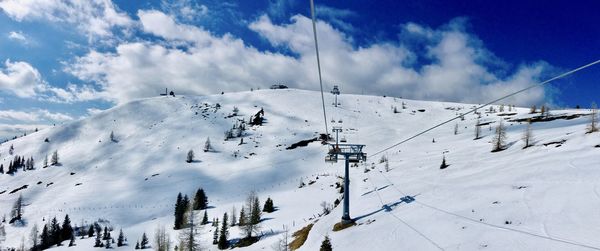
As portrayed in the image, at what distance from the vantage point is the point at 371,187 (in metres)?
56.9

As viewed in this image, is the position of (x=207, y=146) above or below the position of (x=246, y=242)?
above

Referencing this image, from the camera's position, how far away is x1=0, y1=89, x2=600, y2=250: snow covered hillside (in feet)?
72.3

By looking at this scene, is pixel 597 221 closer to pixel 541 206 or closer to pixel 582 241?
pixel 582 241

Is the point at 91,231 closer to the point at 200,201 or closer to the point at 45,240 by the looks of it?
the point at 45,240

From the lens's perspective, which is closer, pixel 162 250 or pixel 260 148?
pixel 162 250

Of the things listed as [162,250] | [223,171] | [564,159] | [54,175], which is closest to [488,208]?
[564,159]

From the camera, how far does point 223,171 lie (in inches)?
5684

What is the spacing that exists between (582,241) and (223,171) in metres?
136

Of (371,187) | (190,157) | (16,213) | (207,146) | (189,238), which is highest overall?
(207,146)

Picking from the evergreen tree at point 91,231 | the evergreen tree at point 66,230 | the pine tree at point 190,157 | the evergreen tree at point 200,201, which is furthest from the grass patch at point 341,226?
the pine tree at point 190,157

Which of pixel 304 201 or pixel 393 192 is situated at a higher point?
pixel 393 192

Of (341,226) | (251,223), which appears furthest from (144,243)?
(341,226)

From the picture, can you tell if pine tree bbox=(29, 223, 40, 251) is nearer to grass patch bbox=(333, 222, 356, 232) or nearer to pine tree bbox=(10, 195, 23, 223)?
pine tree bbox=(10, 195, 23, 223)

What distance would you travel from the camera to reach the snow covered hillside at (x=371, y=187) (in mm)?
22047
